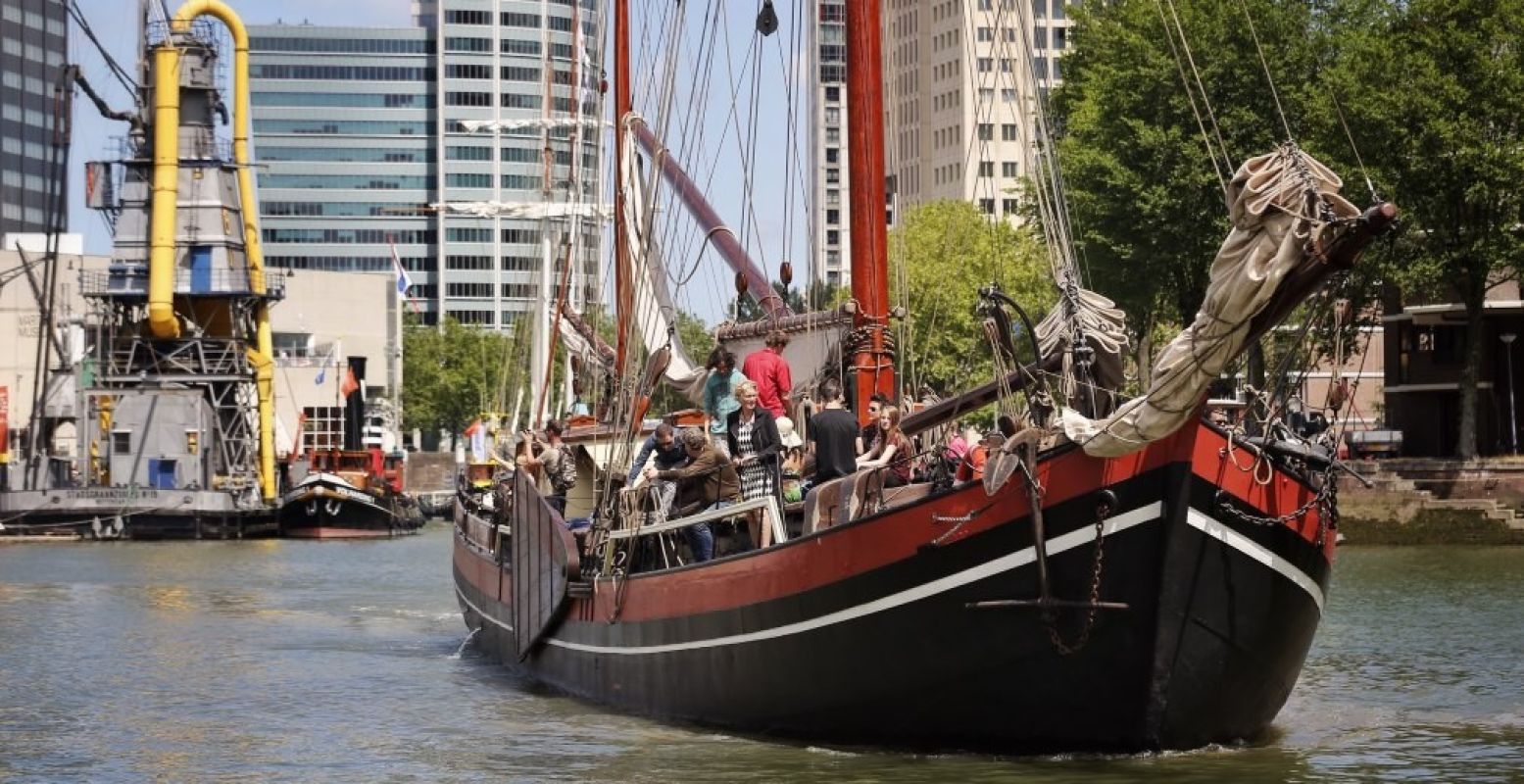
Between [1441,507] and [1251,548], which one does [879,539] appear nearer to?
[1251,548]

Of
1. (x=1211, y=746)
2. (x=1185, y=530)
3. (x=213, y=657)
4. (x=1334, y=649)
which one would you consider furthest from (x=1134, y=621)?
(x=213, y=657)

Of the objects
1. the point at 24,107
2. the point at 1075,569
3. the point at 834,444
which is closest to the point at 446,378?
the point at 24,107

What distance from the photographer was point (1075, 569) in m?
17.3

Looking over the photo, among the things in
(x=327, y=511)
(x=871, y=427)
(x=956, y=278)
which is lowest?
(x=327, y=511)

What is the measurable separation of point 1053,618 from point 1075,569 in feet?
1.31

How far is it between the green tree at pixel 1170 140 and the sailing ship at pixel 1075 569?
3984 cm

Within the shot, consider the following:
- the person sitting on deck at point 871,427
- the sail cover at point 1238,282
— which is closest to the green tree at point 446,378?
the person sitting on deck at point 871,427

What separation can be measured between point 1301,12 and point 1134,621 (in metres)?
48.4

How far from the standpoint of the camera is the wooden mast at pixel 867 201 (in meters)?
24.2

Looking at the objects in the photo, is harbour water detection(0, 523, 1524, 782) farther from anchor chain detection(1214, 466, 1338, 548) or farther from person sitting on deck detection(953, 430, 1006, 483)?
person sitting on deck detection(953, 430, 1006, 483)

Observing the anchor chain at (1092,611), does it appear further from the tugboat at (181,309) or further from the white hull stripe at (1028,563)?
the tugboat at (181,309)

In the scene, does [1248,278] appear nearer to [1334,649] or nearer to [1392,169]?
[1334,649]

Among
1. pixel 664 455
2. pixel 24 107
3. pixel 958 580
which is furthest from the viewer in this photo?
pixel 24 107

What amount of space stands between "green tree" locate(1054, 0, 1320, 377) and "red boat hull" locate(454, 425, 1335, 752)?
40.3 metres
